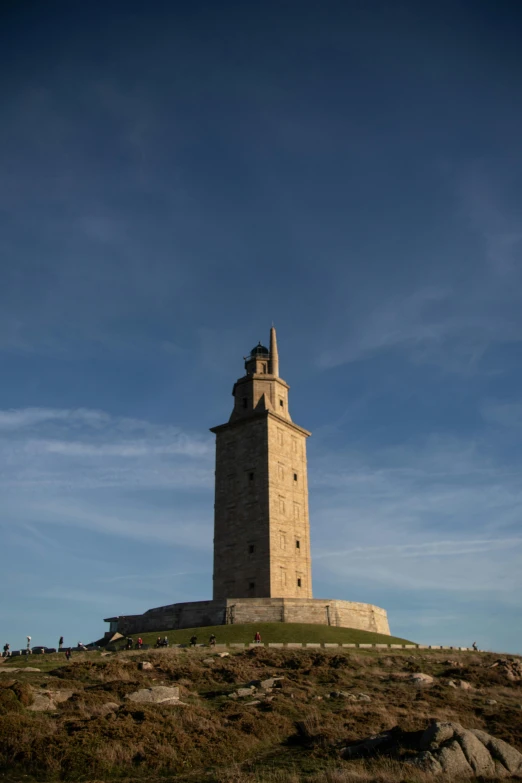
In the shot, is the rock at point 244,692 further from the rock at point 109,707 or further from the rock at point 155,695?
the rock at point 109,707

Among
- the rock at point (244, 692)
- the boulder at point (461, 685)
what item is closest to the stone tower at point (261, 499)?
the boulder at point (461, 685)

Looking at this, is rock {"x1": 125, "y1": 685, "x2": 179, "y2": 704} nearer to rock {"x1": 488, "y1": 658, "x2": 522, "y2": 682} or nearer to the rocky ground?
the rocky ground

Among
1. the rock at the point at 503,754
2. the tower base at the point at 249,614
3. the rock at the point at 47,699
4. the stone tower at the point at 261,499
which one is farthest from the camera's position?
the stone tower at the point at 261,499

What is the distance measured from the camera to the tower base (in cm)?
4856

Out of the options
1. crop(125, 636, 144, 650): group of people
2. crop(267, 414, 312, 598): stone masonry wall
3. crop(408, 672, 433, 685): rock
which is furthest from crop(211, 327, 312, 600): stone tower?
crop(408, 672, 433, 685): rock

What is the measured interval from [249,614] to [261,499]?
1098cm

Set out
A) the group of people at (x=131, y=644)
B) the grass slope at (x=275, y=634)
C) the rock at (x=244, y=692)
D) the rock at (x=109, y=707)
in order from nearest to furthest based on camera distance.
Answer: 1. the rock at (x=109, y=707)
2. the rock at (x=244, y=692)
3. the group of people at (x=131, y=644)
4. the grass slope at (x=275, y=634)

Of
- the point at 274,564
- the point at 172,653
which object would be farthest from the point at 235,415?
the point at 172,653

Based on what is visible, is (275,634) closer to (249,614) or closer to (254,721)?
(249,614)

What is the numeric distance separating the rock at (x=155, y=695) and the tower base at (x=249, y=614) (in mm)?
24049

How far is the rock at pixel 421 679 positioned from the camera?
31.1 m

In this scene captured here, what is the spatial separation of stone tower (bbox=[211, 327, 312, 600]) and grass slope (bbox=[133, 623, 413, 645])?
707 cm

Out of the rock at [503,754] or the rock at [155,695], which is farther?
the rock at [155,695]

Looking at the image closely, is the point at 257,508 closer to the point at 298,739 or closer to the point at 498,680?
the point at 498,680
